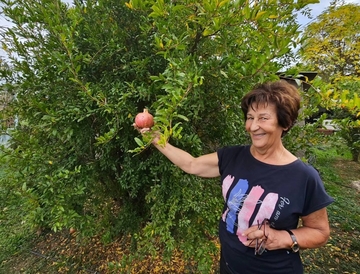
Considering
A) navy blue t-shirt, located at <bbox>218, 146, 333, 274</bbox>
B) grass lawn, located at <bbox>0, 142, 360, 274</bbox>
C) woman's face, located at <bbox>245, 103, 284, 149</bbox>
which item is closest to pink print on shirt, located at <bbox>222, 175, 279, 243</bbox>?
navy blue t-shirt, located at <bbox>218, 146, 333, 274</bbox>

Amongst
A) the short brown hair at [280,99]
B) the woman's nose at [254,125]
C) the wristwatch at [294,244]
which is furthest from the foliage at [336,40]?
the wristwatch at [294,244]

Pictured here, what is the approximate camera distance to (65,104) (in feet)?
5.14

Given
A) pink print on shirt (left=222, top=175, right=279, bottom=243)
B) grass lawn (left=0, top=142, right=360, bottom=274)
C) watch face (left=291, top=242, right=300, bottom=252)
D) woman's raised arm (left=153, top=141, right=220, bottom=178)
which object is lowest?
grass lawn (left=0, top=142, right=360, bottom=274)

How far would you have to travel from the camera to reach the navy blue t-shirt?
4.11ft

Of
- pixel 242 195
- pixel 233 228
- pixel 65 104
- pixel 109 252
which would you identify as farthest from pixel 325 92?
pixel 109 252

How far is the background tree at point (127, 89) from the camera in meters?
1.24

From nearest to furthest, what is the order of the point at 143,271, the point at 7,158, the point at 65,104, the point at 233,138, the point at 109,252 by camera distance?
1. the point at 7,158
2. the point at 65,104
3. the point at 233,138
4. the point at 143,271
5. the point at 109,252

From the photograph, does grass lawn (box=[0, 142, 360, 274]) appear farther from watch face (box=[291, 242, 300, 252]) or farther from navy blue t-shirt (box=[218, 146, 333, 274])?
watch face (box=[291, 242, 300, 252])

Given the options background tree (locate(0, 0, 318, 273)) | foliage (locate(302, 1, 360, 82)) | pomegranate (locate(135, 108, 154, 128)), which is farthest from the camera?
foliage (locate(302, 1, 360, 82))

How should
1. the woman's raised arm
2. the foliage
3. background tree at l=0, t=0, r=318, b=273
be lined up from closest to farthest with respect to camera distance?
background tree at l=0, t=0, r=318, b=273 → the woman's raised arm → the foliage

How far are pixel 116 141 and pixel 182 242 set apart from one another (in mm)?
949

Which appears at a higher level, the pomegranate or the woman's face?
the pomegranate

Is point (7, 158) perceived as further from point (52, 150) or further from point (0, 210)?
point (0, 210)

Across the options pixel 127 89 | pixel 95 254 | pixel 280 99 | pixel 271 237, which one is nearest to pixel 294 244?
pixel 271 237
